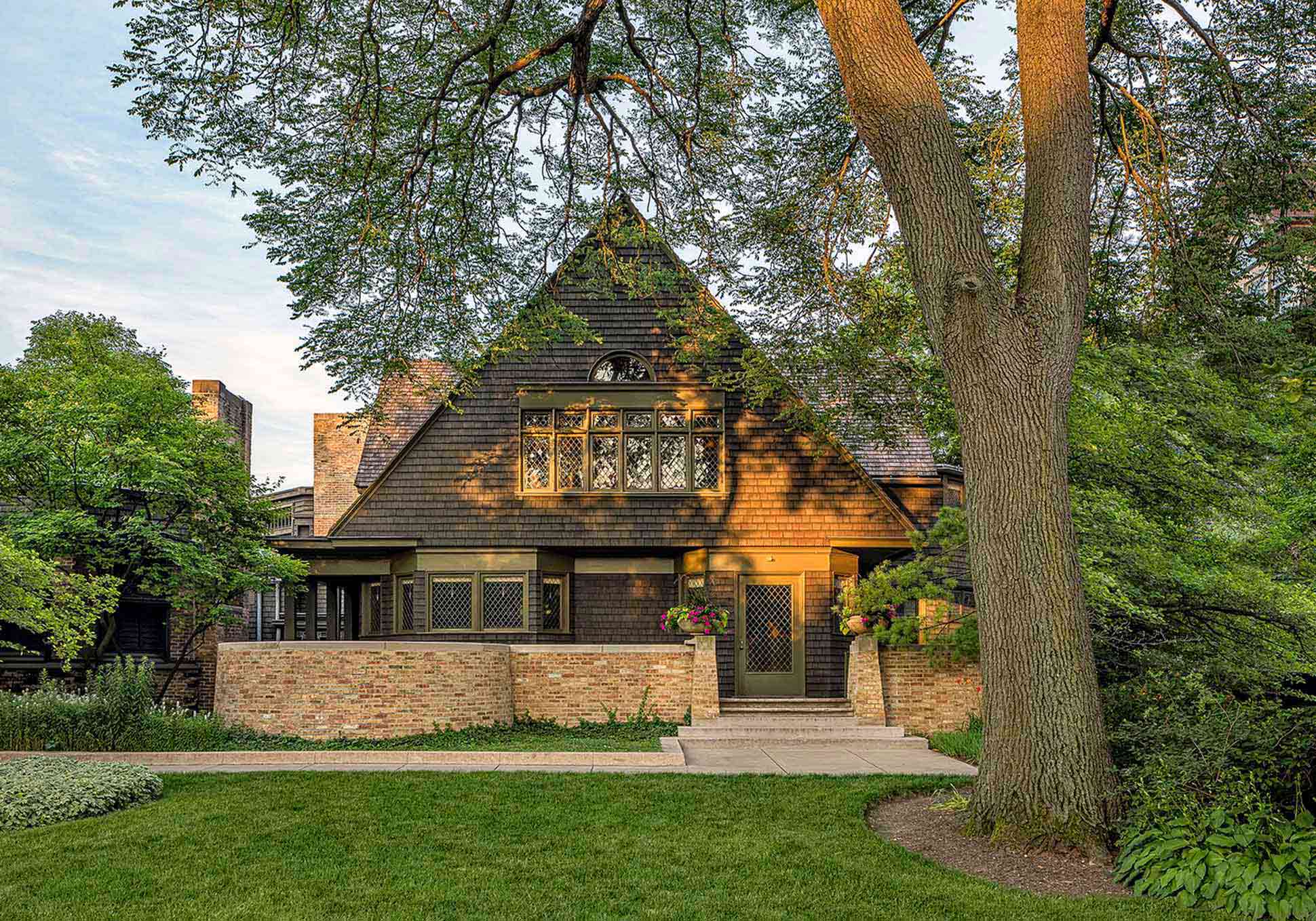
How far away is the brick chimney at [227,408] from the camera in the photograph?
2503 centimetres

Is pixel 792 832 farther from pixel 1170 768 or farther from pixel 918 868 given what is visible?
pixel 1170 768

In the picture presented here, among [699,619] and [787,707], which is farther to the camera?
[699,619]

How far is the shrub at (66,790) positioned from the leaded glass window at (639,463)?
10066mm

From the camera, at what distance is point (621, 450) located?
19094 millimetres

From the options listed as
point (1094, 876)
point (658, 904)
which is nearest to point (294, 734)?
point (658, 904)

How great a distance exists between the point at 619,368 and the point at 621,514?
2716mm

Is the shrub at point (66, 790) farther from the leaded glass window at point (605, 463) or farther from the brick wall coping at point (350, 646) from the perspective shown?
the leaded glass window at point (605, 463)

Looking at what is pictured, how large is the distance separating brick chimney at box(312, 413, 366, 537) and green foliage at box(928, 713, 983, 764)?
15854mm

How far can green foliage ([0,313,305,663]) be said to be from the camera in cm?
1698

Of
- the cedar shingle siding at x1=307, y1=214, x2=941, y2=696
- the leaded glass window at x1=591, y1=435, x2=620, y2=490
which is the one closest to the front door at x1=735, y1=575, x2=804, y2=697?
the cedar shingle siding at x1=307, y1=214, x2=941, y2=696

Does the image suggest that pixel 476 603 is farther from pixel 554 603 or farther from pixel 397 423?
pixel 397 423

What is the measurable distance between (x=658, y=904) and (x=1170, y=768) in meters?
3.60

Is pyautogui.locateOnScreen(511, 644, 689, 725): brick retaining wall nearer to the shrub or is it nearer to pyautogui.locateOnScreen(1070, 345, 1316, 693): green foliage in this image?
the shrub

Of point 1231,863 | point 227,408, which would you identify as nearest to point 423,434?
point 227,408
